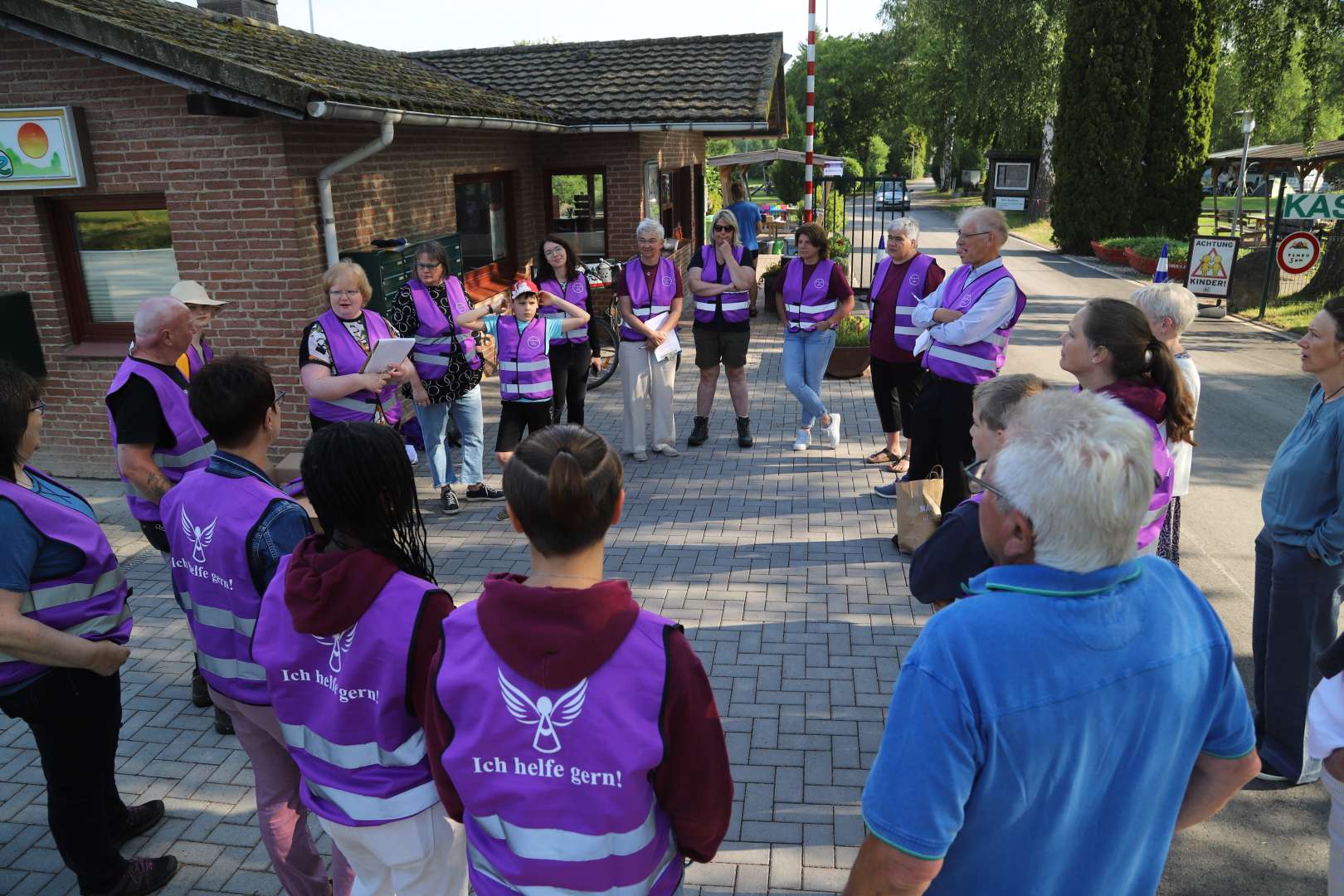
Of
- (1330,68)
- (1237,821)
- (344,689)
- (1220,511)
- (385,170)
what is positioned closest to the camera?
(344,689)

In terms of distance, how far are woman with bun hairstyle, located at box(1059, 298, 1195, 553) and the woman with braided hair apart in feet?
7.76

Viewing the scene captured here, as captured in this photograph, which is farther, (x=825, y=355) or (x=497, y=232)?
(x=497, y=232)

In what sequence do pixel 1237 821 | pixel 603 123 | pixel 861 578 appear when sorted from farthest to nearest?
pixel 603 123
pixel 861 578
pixel 1237 821

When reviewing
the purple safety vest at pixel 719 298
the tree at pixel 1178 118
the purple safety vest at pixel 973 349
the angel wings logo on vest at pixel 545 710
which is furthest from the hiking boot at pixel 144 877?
the tree at pixel 1178 118

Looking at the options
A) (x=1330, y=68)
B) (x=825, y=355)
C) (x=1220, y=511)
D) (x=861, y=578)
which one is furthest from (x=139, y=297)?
(x=1330, y=68)

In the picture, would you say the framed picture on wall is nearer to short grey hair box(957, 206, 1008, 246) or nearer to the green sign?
short grey hair box(957, 206, 1008, 246)

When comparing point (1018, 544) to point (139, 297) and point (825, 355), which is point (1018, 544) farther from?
point (139, 297)

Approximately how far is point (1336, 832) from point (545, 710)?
6.90ft

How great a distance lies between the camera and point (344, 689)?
197cm

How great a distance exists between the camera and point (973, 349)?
4.98 metres

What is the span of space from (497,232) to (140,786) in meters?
8.89

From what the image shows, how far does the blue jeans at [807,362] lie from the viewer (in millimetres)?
7223

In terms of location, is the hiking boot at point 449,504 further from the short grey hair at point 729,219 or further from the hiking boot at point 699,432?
the short grey hair at point 729,219

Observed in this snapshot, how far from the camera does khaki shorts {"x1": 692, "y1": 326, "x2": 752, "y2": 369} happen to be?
759 centimetres
